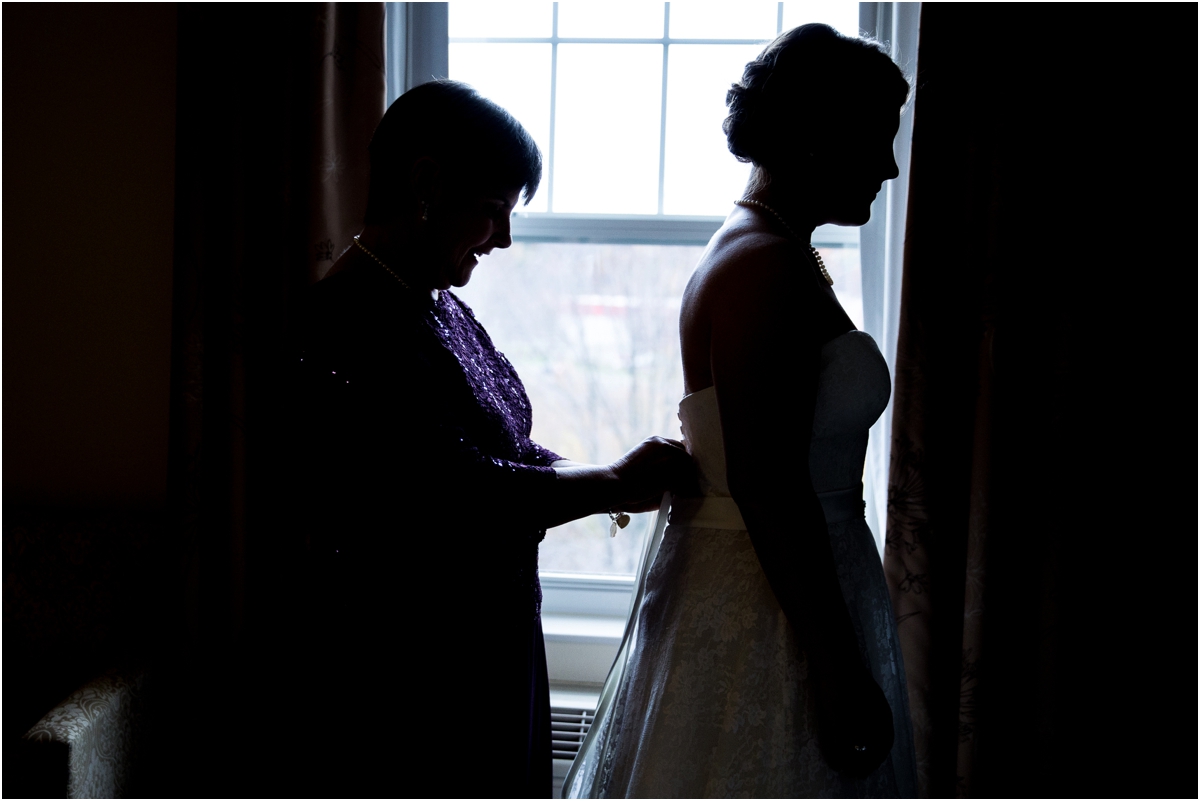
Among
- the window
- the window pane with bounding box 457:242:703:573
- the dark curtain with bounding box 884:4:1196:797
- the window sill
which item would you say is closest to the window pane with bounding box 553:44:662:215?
the window

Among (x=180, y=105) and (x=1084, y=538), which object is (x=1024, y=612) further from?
(x=180, y=105)

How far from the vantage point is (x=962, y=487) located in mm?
1652

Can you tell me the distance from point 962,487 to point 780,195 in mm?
949

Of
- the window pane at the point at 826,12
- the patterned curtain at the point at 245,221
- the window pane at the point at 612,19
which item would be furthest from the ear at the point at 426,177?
the window pane at the point at 826,12

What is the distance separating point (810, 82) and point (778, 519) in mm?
549

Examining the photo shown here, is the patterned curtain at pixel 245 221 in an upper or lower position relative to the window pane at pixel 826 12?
lower

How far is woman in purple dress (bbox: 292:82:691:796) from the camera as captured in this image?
969 millimetres

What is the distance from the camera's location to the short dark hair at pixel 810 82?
3.18 ft

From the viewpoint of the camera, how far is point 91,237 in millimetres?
1886

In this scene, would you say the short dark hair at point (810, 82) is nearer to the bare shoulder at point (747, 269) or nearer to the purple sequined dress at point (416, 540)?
the bare shoulder at point (747, 269)

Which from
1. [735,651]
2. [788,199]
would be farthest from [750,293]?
[735,651]

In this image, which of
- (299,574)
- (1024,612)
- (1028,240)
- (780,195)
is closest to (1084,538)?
(1024,612)

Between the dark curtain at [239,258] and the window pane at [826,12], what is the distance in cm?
99

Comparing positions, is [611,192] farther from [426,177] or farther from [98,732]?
[98,732]
